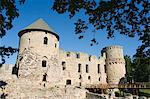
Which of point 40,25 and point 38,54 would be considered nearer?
point 38,54

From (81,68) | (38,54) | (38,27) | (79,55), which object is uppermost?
(38,27)

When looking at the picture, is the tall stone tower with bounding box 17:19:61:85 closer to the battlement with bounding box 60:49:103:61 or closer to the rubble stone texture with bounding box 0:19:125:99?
the rubble stone texture with bounding box 0:19:125:99

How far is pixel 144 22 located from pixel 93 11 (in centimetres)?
167

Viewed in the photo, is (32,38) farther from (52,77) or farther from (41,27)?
(52,77)

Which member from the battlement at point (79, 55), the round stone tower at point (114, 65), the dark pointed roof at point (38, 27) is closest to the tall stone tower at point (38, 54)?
the dark pointed roof at point (38, 27)

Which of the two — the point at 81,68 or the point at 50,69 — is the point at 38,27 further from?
the point at 81,68

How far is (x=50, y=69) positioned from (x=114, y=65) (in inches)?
602

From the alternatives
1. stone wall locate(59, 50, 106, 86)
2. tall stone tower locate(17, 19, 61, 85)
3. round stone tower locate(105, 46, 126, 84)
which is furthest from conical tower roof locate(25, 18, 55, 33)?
round stone tower locate(105, 46, 126, 84)

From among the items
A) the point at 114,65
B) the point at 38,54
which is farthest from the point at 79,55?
the point at 38,54

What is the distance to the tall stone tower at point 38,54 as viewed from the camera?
28.0 m

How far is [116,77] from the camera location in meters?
39.7

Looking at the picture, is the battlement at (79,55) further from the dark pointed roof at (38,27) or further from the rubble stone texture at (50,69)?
the dark pointed roof at (38,27)

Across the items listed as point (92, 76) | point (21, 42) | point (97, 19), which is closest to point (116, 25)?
point (97, 19)

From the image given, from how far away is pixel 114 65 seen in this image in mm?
40375
